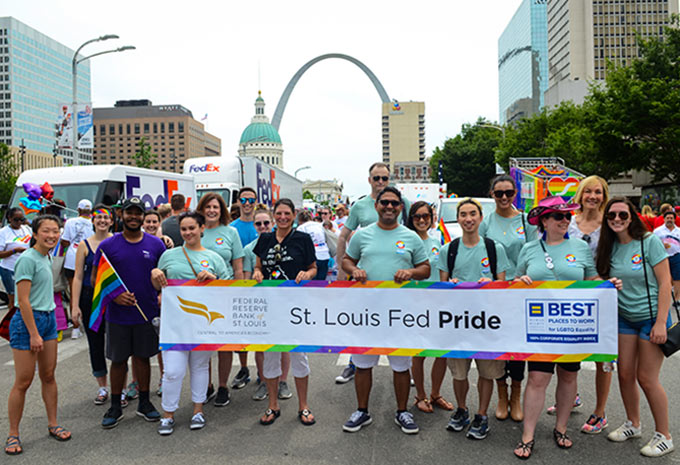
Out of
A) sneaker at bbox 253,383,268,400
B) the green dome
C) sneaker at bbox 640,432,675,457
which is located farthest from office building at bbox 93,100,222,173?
sneaker at bbox 640,432,675,457

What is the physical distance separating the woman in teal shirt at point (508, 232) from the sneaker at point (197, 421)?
2.61 m

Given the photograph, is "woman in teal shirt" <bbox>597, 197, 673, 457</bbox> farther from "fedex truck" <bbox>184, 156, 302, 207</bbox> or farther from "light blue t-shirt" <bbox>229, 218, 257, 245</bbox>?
"fedex truck" <bbox>184, 156, 302, 207</bbox>

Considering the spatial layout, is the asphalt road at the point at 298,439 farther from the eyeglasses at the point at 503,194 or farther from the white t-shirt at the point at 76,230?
the white t-shirt at the point at 76,230

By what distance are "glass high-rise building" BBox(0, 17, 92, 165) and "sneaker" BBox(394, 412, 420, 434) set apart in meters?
128

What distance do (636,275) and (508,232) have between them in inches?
47.7

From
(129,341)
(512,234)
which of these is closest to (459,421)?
(512,234)

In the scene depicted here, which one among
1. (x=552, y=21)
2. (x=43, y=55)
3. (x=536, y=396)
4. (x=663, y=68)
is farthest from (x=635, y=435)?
(x=43, y=55)

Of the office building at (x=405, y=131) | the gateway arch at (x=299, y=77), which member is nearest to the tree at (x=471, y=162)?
the gateway arch at (x=299, y=77)

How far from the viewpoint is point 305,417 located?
5.00m

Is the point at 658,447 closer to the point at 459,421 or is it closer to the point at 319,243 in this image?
the point at 459,421

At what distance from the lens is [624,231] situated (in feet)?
14.1

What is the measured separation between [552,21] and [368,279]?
126 meters

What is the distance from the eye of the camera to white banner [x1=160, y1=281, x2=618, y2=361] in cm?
440

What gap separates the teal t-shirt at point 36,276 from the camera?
4.38 m
